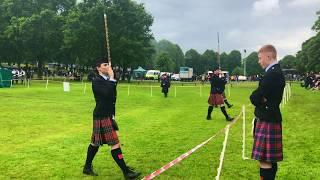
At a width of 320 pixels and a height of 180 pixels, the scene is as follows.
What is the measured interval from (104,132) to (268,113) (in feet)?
10.4

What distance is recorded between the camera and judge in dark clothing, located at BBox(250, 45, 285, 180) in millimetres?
6828

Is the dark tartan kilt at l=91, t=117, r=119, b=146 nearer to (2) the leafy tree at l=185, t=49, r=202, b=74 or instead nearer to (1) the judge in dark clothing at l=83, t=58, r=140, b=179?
(1) the judge in dark clothing at l=83, t=58, r=140, b=179

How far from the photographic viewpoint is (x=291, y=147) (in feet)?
41.3

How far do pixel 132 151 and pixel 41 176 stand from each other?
3.18 m

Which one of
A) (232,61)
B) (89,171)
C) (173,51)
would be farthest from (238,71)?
(89,171)

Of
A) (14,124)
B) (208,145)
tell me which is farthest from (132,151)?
(14,124)

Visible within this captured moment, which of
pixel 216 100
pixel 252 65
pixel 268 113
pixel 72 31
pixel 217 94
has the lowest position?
pixel 216 100

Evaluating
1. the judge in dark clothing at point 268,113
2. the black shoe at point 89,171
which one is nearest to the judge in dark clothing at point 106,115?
the black shoe at point 89,171

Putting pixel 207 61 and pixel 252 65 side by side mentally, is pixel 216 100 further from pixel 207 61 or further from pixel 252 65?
pixel 252 65

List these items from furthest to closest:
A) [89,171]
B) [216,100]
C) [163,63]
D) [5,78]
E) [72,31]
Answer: [163,63]
[72,31]
[5,78]
[216,100]
[89,171]

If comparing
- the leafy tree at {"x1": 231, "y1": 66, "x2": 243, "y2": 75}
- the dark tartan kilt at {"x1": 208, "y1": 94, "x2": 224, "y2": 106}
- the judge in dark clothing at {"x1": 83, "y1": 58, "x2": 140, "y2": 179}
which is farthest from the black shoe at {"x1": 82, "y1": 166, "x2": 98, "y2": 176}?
the leafy tree at {"x1": 231, "y1": 66, "x2": 243, "y2": 75}

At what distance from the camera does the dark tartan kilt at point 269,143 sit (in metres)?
7.06

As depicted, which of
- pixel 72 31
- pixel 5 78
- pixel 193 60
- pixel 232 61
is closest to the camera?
pixel 5 78

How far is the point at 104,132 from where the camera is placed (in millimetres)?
8688
